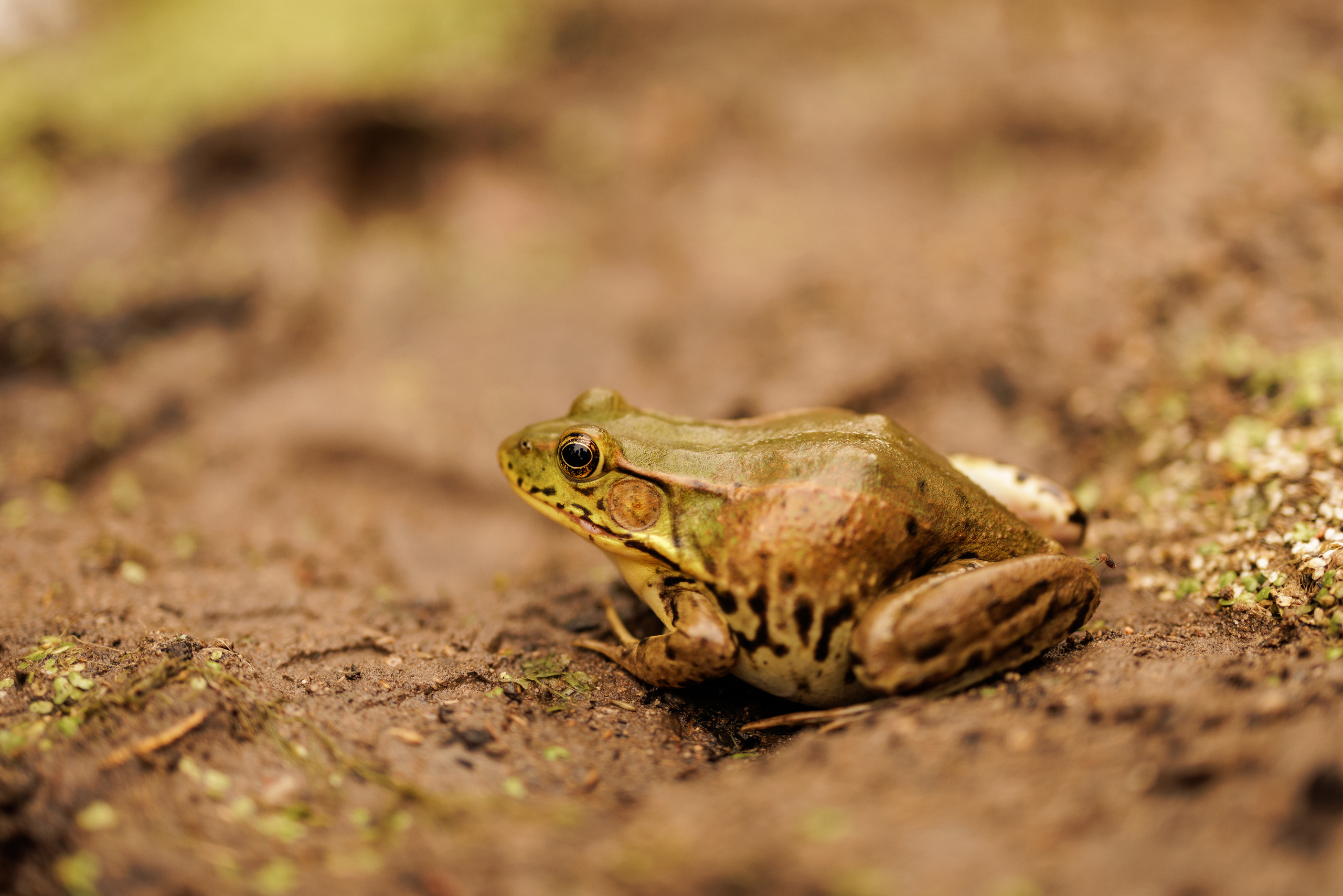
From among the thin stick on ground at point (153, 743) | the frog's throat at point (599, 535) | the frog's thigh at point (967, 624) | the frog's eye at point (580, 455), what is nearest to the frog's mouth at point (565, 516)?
the frog's throat at point (599, 535)

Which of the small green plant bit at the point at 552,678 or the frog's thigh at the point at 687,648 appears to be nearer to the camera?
the frog's thigh at the point at 687,648

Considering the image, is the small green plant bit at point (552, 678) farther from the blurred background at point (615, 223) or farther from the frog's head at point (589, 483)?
the blurred background at point (615, 223)

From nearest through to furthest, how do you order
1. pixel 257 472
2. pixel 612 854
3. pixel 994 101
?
1. pixel 612 854
2. pixel 257 472
3. pixel 994 101

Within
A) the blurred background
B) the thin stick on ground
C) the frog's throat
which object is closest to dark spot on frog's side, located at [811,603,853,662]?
the frog's throat

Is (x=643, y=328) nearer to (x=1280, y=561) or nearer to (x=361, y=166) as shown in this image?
(x=361, y=166)

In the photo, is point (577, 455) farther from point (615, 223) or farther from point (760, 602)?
point (615, 223)

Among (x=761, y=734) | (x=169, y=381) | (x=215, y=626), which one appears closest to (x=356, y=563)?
(x=215, y=626)

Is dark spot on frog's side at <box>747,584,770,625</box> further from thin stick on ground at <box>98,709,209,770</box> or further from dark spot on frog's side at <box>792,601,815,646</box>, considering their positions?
thin stick on ground at <box>98,709,209,770</box>
